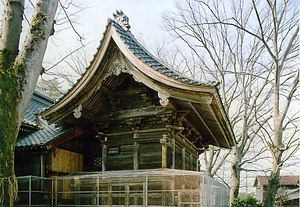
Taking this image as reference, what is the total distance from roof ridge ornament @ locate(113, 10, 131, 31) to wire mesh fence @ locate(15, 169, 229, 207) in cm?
401

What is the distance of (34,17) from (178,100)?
3898mm

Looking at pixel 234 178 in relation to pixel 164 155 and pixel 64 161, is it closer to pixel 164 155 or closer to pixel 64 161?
pixel 64 161

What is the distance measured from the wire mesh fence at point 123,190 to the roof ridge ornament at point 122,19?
13.2ft

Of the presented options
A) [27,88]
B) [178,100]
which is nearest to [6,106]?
[27,88]

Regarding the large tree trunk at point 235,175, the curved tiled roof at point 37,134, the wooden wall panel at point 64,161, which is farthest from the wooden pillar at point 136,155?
the large tree trunk at point 235,175

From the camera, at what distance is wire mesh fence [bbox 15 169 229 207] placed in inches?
285

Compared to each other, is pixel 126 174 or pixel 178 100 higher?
pixel 178 100

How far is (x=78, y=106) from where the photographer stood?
852 centimetres

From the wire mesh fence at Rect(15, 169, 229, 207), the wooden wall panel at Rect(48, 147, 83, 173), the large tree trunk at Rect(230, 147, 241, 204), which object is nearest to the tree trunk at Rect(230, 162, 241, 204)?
the large tree trunk at Rect(230, 147, 241, 204)

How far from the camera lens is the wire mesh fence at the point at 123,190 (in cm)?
723

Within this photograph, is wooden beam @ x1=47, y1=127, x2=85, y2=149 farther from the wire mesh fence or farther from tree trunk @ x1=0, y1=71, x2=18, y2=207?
tree trunk @ x1=0, y1=71, x2=18, y2=207

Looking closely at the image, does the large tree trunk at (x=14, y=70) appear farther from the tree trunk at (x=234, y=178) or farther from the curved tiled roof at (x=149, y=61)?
the tree trunk at (x=234, y=178)

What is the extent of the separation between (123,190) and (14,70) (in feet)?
14.2

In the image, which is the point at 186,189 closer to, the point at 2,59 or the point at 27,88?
the point at 27,88
